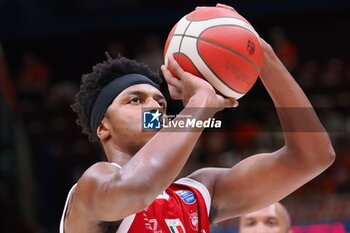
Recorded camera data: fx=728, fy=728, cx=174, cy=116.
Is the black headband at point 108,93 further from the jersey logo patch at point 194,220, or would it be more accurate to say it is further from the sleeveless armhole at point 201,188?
the jersey logo patch at point 194,220

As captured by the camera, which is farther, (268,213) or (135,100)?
(268,213)

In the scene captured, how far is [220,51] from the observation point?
3.11 m

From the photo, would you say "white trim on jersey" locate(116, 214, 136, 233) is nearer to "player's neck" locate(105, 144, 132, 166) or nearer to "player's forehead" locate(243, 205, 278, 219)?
"player's neck" locate(105, 144, 132, 166)

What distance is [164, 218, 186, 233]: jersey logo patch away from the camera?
3.26 metres

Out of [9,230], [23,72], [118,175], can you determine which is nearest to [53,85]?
[23,72]

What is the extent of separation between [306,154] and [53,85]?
968 cm

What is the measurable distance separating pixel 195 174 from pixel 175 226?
468mm

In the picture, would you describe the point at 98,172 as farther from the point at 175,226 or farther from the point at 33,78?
the point at 33,78

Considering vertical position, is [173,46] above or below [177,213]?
above

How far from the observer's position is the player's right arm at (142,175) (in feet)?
8.96

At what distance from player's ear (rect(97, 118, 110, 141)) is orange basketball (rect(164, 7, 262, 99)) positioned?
49cm

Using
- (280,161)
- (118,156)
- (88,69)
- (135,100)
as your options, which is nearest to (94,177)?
(118,156)

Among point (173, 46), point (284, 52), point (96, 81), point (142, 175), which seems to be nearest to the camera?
point (142, 175)

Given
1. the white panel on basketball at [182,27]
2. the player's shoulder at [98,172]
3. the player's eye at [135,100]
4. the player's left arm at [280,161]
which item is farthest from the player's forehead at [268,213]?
the player's shoulder at [98,172]
